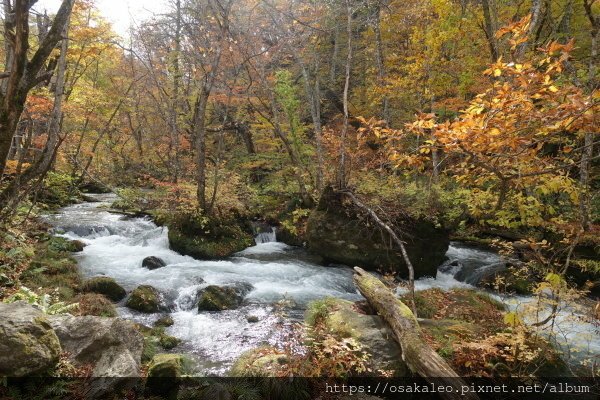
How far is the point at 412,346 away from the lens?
512 centimetres

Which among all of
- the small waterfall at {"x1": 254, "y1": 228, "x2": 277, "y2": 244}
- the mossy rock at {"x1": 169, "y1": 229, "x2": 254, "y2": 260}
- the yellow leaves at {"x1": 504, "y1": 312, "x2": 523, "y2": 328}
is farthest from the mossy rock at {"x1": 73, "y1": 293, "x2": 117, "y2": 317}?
the yellow leaves at {"x1": 504, "y1": 312, "x2": 523, "y2": 328}

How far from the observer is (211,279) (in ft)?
32.7

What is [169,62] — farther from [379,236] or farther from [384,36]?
[379,236]

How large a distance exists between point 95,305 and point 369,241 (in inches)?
306

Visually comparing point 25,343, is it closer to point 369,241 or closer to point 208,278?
point 208,278

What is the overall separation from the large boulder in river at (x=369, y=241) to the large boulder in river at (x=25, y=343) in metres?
8.40

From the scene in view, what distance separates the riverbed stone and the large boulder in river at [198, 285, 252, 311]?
2.83 meters

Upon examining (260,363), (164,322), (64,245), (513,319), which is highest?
(513,319)

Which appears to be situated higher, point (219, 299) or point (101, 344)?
point (101, 344)

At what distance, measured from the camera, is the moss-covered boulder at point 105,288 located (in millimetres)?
8297

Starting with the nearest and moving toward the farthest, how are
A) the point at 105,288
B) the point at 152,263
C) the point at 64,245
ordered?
the point at 105,288, the point at 152,263, the point at 64,245

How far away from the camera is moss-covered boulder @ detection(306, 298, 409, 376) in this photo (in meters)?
5.39

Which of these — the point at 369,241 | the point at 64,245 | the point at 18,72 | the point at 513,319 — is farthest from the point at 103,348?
the point at 369,241

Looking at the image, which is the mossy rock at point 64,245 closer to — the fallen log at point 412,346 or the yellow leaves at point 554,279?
the fallen log at point 412,346
